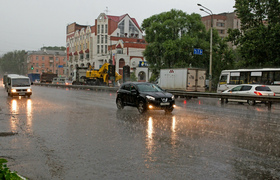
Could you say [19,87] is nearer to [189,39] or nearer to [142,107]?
[142,107]

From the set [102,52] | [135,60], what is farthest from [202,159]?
[102,52]

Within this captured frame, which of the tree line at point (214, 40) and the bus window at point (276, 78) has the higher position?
the tree line at point (214, 40)

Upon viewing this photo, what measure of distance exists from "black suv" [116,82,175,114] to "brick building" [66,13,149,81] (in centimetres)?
5413

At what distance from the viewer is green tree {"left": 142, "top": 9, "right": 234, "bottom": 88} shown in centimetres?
4378

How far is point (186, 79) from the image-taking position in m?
31.8

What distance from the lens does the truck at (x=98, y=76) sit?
53.0 metres

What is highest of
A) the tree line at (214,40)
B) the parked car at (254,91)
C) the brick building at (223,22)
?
Result: the brick building at (223,22)

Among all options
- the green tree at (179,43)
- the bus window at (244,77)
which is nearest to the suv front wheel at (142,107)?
the bus window at (244,77)

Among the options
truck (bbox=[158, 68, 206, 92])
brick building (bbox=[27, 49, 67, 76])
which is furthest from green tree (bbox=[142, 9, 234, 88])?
brick building (bbox=[27, 49, 67, 76])

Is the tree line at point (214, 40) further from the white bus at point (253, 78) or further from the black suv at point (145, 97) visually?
the black suv at point (145, 97)

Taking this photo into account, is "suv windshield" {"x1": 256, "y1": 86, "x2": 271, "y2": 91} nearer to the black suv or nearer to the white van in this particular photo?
the black suv

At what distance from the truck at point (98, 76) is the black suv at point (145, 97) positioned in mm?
33166

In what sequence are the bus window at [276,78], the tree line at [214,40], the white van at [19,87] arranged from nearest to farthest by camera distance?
Result: 1. the white van at [19,87]
2. the bus window at [276,78]
3. the tree line at [214,40]

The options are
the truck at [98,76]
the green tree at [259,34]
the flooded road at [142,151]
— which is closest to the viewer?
the flooded road at [142,151]
